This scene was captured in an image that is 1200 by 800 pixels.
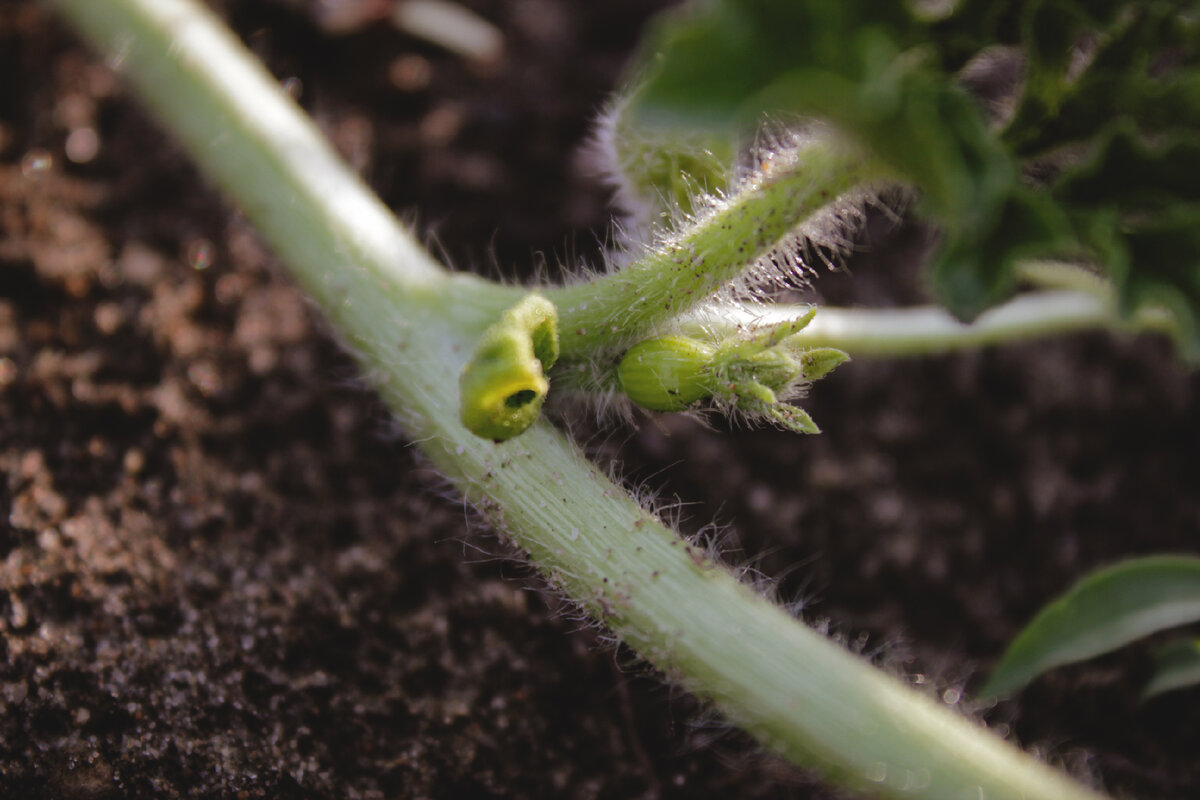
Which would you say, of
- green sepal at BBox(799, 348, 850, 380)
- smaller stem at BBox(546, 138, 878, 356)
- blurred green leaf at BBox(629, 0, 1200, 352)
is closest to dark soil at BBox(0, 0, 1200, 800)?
smaller stem at BBox(546, 138, 878, 356)

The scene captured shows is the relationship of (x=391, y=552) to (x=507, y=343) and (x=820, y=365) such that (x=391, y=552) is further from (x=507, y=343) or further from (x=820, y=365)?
(x=820, y=365)

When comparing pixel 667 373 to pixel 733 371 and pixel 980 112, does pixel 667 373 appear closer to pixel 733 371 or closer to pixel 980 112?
pixel 733 371

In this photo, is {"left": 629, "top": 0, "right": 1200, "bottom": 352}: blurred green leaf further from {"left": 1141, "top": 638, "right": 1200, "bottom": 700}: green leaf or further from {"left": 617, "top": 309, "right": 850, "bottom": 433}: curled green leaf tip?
{"left": 1141, "top": 638, "right": 1200, "bottom": 700}: green leaf

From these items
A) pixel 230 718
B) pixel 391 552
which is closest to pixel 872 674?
pixel 391 552

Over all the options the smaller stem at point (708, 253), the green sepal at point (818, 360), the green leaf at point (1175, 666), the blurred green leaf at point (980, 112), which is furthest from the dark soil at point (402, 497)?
the blurred green leaf at point (980, 112)

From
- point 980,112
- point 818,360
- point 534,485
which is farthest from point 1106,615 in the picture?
point 534,485

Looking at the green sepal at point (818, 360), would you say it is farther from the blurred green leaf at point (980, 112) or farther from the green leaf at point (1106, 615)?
the green leaf at point (1106, 615)

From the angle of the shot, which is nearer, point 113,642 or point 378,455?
point 113,642
